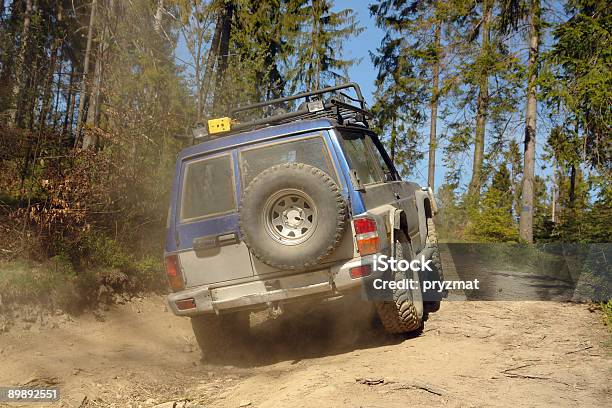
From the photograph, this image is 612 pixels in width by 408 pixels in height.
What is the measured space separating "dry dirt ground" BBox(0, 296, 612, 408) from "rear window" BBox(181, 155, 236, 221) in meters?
1.55

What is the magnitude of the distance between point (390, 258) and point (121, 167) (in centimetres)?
464

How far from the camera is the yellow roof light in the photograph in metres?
5.41

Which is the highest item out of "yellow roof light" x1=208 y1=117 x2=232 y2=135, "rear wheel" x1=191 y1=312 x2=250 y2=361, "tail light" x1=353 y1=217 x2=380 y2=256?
"yellow roof light" x1=208 y1=117 x2=232 y2=135

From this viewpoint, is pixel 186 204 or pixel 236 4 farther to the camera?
pixel 236 4

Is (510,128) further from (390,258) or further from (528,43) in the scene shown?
(390,258)

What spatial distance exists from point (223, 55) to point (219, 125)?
272 inches

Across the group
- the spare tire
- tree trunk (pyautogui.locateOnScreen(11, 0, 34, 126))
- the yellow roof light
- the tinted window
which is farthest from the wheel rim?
tree trunk (pyautogui.locateOnScreen(11, 0, 34, 126))

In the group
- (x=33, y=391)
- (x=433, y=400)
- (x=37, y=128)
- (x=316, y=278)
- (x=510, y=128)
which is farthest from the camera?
(x=510, y=128)

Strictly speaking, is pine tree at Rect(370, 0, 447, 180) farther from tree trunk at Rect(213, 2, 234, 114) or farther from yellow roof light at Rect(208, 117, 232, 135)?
yellow roof light at Rect(208, 117, 232, 135)

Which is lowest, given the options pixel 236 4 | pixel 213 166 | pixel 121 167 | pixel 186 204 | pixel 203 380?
pixel 203 380

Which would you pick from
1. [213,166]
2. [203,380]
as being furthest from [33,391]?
[213,166]

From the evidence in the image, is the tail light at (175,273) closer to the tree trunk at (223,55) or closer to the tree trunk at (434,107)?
the tree trunk at (223,55)

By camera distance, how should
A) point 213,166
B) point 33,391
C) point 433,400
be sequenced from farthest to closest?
point 213,166 < point 33,391 < point 433,400

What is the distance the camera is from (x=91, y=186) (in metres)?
7.25
